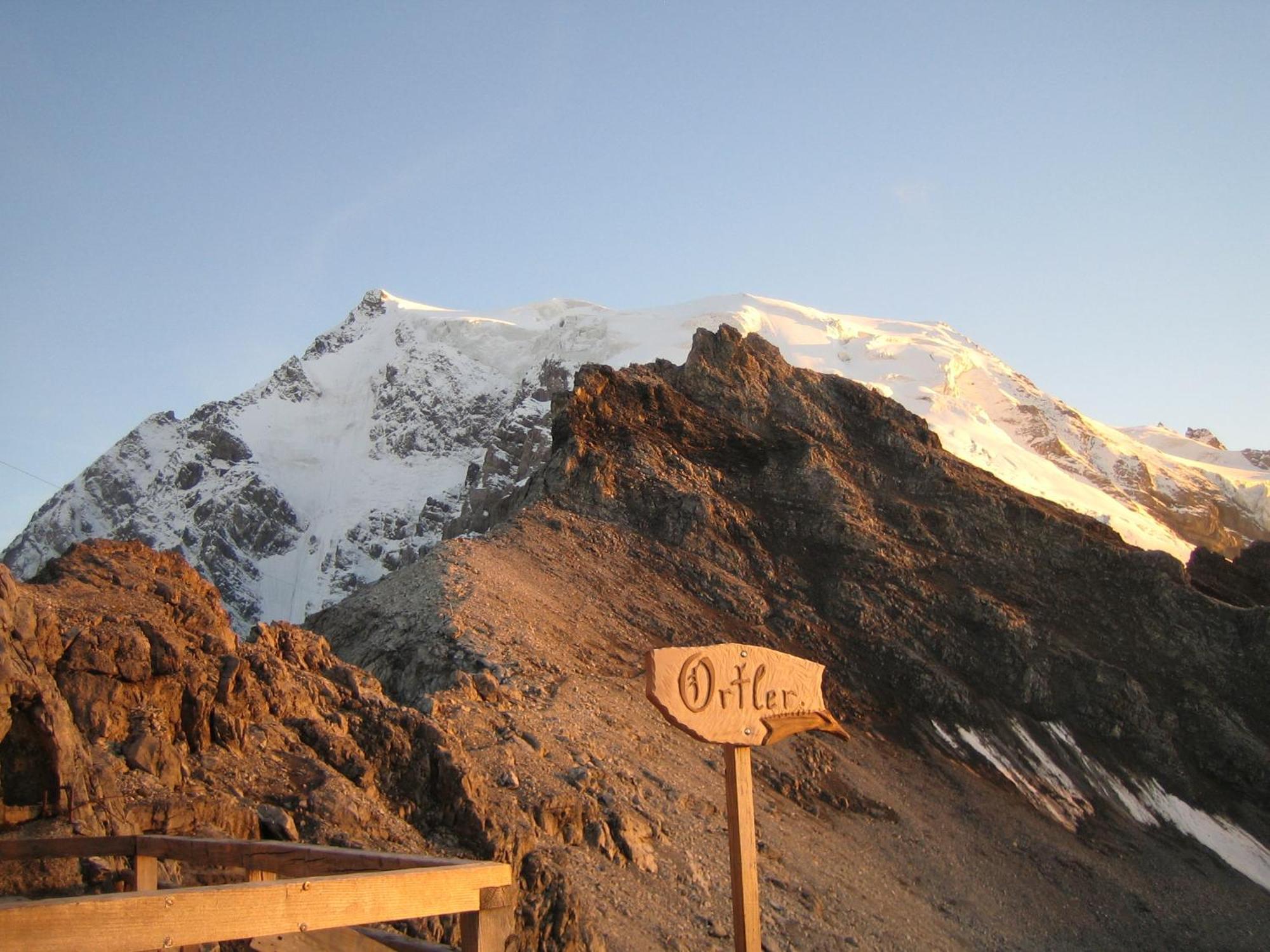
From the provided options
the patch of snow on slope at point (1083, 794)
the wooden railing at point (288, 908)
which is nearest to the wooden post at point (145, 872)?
the wooden railing at point (288, 908)

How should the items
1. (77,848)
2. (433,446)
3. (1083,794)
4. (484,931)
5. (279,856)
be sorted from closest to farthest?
1. (484,931)
2. (279,856)
3. (77,848)
4. (1083,794)
5. (433,446)

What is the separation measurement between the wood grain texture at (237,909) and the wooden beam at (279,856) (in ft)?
1.70

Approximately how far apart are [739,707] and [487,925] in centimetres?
315

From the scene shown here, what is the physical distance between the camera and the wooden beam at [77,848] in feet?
23.7

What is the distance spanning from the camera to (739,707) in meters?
8.03

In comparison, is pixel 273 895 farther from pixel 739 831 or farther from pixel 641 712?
pixel 641 712

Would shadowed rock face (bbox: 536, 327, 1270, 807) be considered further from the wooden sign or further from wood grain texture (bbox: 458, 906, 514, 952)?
wood grain texture (bbox: 458, 906, 514, 952)

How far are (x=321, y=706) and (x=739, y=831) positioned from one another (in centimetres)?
1179

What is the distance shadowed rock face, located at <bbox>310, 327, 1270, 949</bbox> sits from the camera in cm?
2403

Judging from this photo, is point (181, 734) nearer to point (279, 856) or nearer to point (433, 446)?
point (279, 856)

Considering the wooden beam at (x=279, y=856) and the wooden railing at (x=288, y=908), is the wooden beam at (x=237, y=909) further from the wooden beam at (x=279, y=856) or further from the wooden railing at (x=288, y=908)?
the wooden beam at (x=279, y=856)

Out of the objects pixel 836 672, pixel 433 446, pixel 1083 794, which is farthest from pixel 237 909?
pixel 433 446

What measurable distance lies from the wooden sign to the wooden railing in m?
2.28

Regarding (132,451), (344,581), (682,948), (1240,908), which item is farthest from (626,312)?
(682,948)
